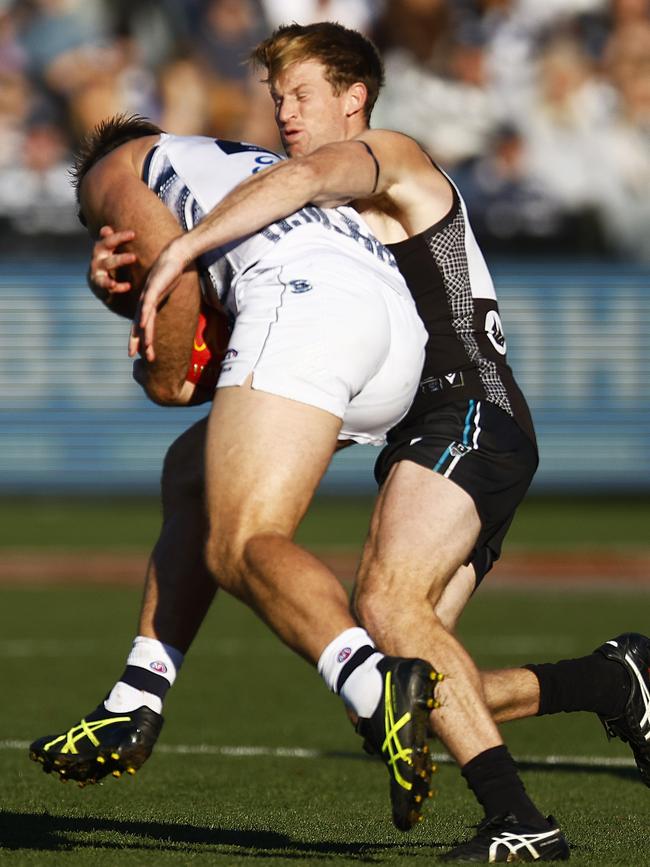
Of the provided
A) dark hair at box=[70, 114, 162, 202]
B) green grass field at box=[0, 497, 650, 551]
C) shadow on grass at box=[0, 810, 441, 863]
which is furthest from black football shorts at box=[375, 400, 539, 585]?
green grass field at box=[0, 497, 650, 551]

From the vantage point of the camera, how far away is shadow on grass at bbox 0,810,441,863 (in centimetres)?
444

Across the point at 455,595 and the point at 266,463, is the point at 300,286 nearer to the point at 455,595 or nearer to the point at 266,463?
Result: the point at 266,463

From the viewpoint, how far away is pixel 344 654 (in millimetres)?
3803

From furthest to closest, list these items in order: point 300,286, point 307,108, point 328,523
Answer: point 328,523
point 307,108
point 300,286

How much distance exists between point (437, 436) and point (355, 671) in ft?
3.69

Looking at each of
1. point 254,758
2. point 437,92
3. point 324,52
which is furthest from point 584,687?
point 437,92

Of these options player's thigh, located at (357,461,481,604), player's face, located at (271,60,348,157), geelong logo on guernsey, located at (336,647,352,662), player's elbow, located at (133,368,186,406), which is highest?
player's face, located at (271,60,348,157)

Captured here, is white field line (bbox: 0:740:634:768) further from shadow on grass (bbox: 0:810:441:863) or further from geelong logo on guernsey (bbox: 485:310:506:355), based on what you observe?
geelong logo on guernsey (bbox: 485:310:506:355)

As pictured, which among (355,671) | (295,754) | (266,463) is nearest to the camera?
(355,671)

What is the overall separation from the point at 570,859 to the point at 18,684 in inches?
185

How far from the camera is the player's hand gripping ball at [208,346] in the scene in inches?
182

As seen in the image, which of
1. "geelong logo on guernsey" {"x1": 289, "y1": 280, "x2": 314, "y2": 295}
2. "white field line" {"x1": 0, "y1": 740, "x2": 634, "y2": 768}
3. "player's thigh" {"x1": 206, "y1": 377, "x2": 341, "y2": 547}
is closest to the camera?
"player's thigh" {"x1": 206, "y1": 377, "x2": 341, "y2": 547}

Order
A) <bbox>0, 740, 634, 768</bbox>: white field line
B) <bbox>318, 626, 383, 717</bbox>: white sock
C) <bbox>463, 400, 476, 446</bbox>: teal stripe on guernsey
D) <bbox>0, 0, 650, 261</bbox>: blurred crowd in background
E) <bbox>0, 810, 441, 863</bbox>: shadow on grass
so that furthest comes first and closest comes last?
<bbox>0, 0, 650, 261</bbox>: blurred crowd in background < <bbox>0, 740, 634, 768</bbox>: white field line < <bbox>463, 400, 476, 446</bbox>: teal stripe on guernsey < <bbox>0, 810, 441, 863</bbox>: shadow on grass < <bbox>318, 626, 383, 717</bbox>: white sock

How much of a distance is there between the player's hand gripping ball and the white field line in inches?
89.6
